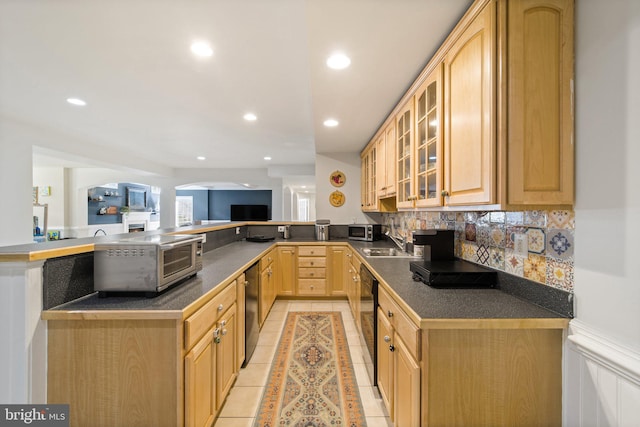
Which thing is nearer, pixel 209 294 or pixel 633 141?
pixel 633 141

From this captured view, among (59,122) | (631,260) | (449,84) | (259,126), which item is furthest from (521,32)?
(59,122)

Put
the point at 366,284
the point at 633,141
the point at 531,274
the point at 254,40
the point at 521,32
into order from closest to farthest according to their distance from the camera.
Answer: the point at 633,141
the point at 521,32
the point at 531,274
the point at 254,40
the point at 366,284

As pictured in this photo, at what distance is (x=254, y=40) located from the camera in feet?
6.03

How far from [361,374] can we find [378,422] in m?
0.49

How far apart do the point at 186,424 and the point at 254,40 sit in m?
2.17

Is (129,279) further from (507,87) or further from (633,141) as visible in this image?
(633,141)

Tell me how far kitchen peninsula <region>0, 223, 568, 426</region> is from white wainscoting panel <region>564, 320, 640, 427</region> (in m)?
0.04

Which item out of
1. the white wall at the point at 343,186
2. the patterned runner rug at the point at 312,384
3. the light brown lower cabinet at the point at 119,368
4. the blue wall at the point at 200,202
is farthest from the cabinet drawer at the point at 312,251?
the blue wall at the point at 200,202

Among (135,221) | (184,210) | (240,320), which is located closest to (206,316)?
(240,320)

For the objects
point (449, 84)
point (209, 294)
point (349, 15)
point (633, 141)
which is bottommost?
point (209, 294)

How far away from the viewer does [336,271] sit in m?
3.88

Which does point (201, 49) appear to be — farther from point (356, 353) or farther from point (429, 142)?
point (356, 353)

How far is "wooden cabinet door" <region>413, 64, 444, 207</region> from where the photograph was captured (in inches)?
62.9

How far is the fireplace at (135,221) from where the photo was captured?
29.7 ft
